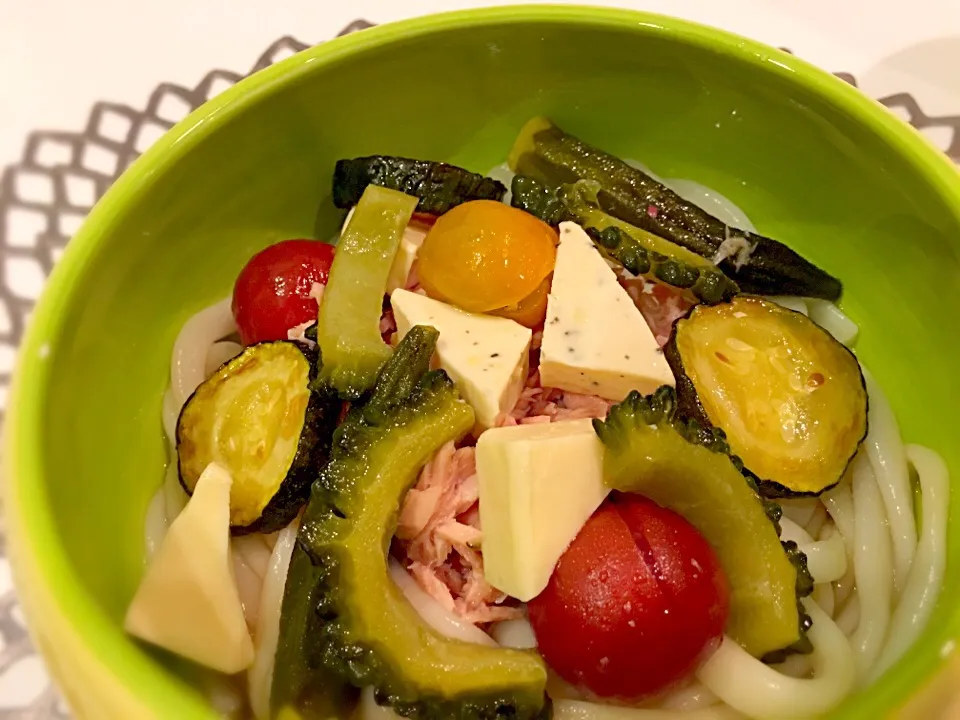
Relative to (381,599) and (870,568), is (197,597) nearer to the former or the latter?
(381,599)

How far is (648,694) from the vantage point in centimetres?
123

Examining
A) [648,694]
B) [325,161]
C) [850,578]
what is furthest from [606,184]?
[648,694]

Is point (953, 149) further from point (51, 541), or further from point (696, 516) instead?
point (51, 541)

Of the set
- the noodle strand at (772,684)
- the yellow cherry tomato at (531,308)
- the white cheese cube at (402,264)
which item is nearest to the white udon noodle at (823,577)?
the noodle strand at (772,684)

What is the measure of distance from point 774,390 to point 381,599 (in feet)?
2.31

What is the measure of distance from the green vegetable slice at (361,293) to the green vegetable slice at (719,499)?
378 millimetres

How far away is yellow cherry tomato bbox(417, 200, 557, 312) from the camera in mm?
1436

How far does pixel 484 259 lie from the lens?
143 cm

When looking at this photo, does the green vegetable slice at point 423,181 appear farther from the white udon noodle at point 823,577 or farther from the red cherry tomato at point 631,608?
the red cherry tomato at point 631,608

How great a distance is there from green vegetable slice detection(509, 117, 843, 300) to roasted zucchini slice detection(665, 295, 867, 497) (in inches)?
5.9

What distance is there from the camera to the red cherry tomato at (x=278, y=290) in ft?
5.11

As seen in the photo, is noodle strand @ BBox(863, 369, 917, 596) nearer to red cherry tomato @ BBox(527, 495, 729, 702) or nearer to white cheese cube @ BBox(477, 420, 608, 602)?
red cherry tomato @ BBox(527, 495, 729, 702)

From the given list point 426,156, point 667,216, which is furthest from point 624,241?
point 426,156

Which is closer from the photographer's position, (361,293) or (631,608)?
(631,608)
